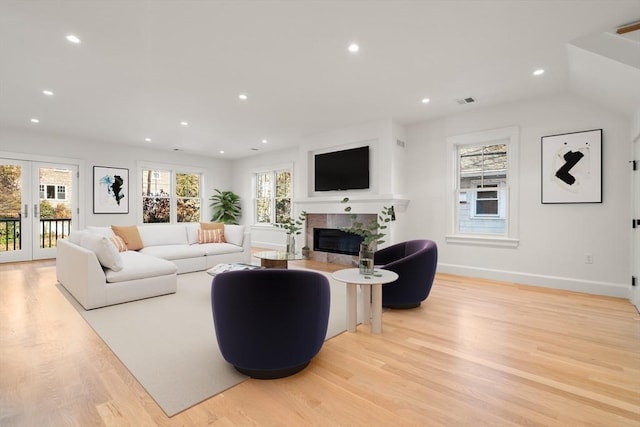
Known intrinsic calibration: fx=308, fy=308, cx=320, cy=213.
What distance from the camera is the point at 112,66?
3449 mm

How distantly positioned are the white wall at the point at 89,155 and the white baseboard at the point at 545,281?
723 centimetres

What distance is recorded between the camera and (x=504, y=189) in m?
4.75

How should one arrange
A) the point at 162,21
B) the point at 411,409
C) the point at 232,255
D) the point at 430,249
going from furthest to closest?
the point at 232,255 < the point at 430,249 < the point at 162,21 < the point at 411,409

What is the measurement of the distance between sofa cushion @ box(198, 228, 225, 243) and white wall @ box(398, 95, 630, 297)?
3.43 m

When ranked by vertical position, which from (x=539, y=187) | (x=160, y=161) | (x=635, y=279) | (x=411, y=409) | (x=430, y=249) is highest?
(x=160, y=161)

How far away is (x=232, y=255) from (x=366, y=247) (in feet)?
11.5

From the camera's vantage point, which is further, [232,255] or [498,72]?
[232,255]

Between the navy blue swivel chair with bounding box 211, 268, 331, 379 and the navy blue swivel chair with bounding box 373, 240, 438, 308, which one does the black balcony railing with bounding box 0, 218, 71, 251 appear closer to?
the navy blue swivel chair with bounding box 211, 268, 331, 379

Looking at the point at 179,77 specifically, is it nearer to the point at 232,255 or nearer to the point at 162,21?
the point at 162,21

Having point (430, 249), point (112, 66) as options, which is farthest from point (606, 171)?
point (112, 66)

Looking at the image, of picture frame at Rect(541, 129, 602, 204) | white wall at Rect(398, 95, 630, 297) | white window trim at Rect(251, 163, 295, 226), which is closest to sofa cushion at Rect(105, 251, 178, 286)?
white wall at Rect(398, 95, 630, 297)

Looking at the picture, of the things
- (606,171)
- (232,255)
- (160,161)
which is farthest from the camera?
(160,161)

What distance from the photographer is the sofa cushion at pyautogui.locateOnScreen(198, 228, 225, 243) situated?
5848mm

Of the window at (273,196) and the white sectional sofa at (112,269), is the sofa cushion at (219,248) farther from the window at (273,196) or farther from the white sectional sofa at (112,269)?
the window at (273,196)
